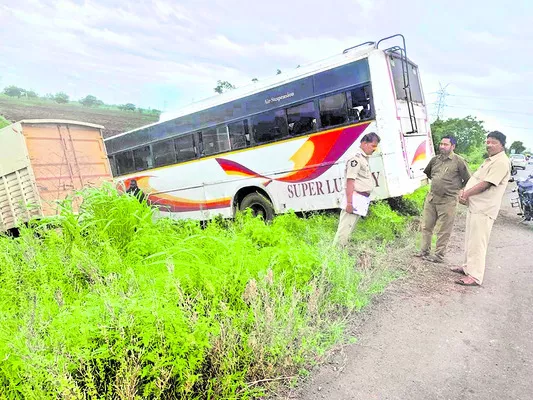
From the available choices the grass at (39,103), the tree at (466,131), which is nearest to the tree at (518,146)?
the tree at (466,131)

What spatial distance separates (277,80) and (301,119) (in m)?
1.03

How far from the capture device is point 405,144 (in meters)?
6.26

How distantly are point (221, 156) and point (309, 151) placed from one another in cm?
244

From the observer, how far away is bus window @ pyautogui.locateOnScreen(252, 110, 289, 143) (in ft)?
23.3

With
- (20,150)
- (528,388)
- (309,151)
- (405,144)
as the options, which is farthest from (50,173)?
(528,388)

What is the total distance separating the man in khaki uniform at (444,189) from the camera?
4.80m

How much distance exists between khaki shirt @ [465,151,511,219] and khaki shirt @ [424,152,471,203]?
0.44 m

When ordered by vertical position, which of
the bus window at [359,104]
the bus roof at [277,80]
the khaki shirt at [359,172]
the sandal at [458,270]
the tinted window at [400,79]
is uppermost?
the bus roof at [277,80]

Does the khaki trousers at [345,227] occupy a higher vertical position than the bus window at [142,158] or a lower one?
lower

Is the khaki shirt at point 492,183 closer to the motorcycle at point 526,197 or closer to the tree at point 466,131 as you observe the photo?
the motorcycle at point 526,197

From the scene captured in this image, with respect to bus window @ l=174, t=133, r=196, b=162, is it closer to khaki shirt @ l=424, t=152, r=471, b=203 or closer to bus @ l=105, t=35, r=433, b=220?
bus @ l=105, t=35, r=433, b=220

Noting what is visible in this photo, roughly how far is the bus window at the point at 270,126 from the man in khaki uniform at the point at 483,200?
147 inches

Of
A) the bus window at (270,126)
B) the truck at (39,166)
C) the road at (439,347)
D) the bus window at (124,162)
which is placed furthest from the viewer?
the bus window at (124,162)

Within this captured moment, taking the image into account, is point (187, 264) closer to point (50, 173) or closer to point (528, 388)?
point (528, 388)
